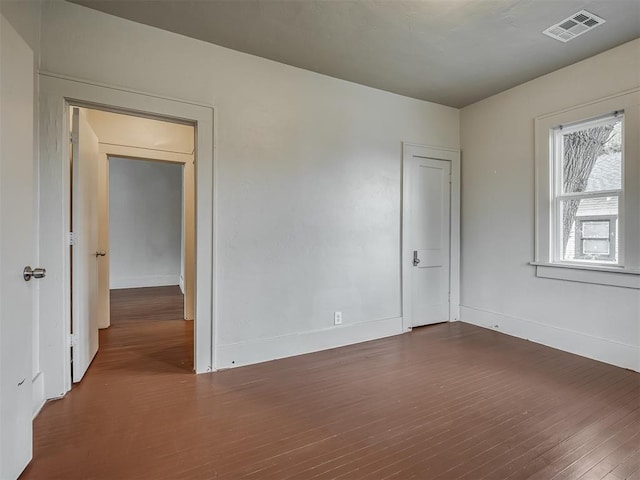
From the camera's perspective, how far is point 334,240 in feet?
11.3

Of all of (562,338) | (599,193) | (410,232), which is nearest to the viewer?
(599,193)

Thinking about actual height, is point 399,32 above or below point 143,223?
above

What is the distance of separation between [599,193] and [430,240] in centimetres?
171

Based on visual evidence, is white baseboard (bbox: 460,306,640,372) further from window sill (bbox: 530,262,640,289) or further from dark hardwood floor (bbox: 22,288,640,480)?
window sill (bbox: 530,262,640,289)

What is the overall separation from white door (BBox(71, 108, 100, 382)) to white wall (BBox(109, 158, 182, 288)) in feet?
13.5

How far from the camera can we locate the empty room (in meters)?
1.77

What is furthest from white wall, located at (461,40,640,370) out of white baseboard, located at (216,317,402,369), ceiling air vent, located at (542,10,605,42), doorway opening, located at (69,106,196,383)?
doorway opening, located at (69,106,196,383)

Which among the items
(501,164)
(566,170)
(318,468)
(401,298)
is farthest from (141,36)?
(566,170)

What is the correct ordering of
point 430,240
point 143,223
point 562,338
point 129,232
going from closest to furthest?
point 562,338, point 430,240, point 129,232, point 143,223

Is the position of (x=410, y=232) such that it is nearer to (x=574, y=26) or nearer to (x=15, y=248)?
(x=574, y=26)

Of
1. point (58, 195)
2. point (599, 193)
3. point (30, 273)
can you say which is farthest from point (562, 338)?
point (58, 195)

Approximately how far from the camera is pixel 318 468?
65.3 inches

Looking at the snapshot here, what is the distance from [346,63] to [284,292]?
7.51 feet

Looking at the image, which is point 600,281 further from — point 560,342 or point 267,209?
point 267,209
